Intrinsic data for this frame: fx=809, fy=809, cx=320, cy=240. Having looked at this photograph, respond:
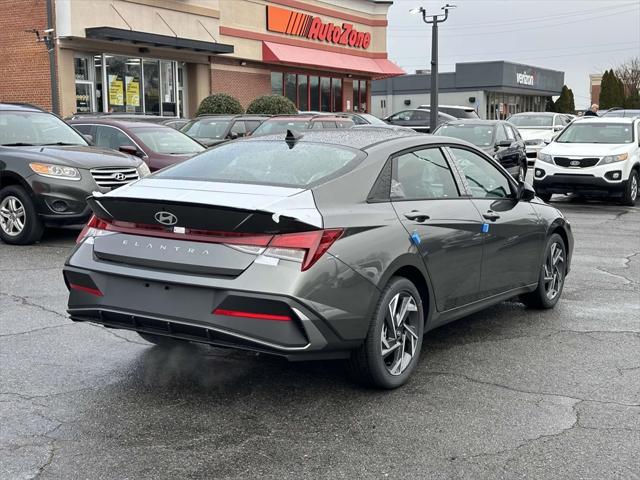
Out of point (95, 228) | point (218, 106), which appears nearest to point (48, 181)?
point (95, 228)

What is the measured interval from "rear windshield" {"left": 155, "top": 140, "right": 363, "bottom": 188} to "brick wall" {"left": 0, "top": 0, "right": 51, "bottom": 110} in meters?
22.1

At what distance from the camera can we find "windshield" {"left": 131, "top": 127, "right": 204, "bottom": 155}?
43.2ft

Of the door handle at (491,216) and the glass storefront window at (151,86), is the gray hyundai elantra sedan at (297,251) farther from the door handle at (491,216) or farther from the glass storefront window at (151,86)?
the glass storefront window at (151,86)

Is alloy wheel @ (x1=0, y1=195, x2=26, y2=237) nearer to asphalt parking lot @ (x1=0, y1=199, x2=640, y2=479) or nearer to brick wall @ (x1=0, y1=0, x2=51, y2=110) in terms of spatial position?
asphalt parking lot @ (x1=0, y1=199, x2=640, y2=479)

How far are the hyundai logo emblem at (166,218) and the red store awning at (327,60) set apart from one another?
3077 centimetres

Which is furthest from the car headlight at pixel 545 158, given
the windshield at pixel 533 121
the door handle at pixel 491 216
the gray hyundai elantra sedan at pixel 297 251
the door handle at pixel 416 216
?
the windshield at pixel 533 121

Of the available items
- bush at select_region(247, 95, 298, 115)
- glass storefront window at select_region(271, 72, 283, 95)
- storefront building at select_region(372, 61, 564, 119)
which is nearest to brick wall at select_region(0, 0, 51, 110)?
bush at select_region(247, 95, 298, 115)

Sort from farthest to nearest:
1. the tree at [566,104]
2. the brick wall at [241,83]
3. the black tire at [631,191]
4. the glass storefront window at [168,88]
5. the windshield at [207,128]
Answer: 1. the tree at [566,104]
2. the brick wall at [241,83]
3. the glass storefront window at [168,88]
4. the windshield at [207,128]
5. the black tire at [631,191]

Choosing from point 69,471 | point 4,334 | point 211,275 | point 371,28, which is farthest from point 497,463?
point 371,28

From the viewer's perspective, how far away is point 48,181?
32.0 ft

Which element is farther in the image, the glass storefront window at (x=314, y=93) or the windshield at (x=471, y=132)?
the glass storefront window at (x=314, y=93)

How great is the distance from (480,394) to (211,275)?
180 cm

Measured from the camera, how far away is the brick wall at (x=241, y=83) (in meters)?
32.4

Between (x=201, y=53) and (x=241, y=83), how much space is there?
144 inches
